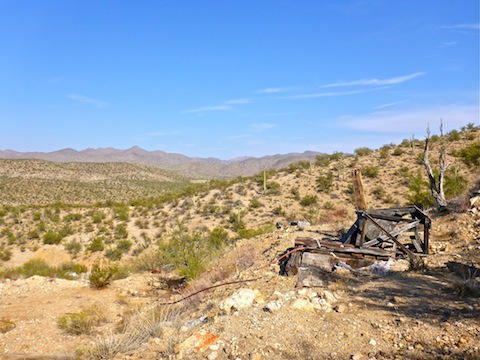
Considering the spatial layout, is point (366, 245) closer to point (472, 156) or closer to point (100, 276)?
point (100, 276)

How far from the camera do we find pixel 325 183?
28406mm

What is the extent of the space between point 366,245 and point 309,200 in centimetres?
1795

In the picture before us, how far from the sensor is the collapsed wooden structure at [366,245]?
7.32 m

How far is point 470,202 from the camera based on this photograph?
393 inches

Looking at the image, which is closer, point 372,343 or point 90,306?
point 372,343

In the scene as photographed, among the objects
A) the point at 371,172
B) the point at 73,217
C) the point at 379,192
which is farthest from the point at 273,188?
the point at 73,217

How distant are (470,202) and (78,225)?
25.1 m

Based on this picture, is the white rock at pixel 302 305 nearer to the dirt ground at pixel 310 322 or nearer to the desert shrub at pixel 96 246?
the dirt ground at pixel 310 322

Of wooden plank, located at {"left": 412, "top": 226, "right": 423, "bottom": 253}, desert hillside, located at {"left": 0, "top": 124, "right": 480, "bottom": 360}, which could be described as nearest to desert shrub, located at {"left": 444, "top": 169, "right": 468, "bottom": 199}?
desert hillside, located at {"left": 0, "top": 124, "right": 480, "bottom": 360}

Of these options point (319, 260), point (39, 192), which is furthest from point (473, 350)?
point (39, 192)

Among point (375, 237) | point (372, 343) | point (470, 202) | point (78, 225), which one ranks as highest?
point (470, 202)

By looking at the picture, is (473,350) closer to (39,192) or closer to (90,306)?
(90,306)

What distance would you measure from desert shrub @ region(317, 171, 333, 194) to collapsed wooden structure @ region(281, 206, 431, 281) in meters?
19.3

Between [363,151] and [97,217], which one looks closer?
[97,217]
